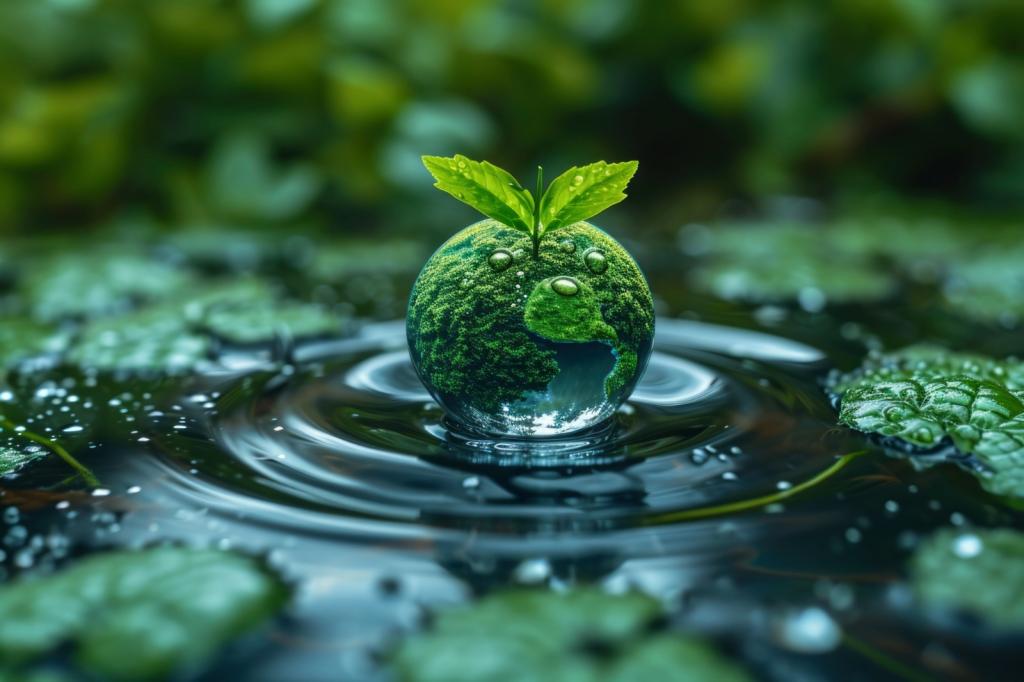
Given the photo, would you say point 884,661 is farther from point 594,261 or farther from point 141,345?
point 141,345

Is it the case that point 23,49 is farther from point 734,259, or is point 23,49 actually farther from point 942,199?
point 942,199

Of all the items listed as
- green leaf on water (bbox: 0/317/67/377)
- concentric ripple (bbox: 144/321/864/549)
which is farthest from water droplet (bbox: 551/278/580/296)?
green leaf on water (bbox: 0/317/67/377)

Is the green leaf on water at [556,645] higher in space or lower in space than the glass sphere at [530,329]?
lower

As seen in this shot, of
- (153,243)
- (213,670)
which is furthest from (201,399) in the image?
(153,243)

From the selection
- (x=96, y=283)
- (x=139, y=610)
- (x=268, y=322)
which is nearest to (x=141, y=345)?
(x=268, y=322)

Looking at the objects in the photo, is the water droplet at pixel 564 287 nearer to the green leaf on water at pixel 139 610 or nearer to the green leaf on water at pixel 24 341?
the green leaf on water at pixel 139 610

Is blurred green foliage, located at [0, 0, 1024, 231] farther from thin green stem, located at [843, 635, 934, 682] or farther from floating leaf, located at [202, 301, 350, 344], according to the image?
thin green stem, located at [843, 635, 934, 682]

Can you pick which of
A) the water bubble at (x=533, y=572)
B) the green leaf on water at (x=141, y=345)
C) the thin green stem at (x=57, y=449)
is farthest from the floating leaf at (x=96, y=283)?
the water bubble at (x=533, y=572)
